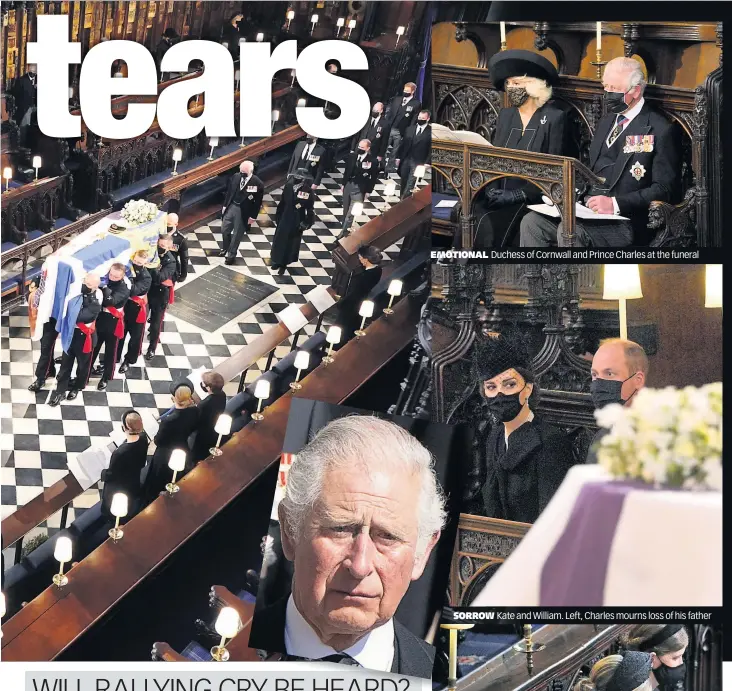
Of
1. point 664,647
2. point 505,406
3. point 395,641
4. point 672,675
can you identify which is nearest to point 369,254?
point 505,406

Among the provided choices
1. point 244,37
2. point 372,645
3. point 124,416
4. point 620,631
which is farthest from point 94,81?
point 620,631

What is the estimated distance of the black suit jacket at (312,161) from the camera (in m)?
5.28

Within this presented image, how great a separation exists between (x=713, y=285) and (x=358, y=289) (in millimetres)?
1591

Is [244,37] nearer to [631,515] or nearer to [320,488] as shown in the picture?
[320,488]

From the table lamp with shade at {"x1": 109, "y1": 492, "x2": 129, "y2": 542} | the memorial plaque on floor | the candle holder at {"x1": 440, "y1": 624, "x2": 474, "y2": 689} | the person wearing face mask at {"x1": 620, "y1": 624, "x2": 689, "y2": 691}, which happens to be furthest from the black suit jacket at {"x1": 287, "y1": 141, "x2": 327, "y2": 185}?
the person wearing face mask at {"x1": 620, "y1": 624, "x2": 689, "y2": 691}

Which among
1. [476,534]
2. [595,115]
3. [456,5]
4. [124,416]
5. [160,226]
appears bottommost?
[476,534]

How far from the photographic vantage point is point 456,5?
5137mm

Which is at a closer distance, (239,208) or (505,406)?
(505,406)

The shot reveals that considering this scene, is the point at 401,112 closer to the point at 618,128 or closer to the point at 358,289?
the point at 358,289

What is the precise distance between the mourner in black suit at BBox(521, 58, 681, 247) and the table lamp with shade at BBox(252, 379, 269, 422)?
52.6 inches

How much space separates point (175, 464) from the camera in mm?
5211

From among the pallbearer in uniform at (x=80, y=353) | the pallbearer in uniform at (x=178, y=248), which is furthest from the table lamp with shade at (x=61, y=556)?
the pallbearer in uniform at (x=178, y=248)

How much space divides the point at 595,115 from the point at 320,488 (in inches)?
80.9

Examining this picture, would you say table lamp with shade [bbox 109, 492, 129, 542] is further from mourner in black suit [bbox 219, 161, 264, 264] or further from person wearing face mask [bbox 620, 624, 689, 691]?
person wearing face mask [bbox 620, 624, 689, 691]
